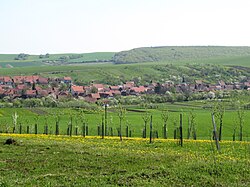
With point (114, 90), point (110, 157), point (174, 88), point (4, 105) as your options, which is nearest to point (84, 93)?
point (114, 90)

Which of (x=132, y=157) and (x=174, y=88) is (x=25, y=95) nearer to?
(x=174, y=88)

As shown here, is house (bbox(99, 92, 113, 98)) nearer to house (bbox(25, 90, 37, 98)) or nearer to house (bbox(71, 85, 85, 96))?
house (bbox(71, 85, 85, 96))

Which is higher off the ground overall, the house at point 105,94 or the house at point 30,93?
the house at point 30,93

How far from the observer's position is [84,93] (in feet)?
620

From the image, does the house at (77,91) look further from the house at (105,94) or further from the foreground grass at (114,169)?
the foreground grass at (114,169)

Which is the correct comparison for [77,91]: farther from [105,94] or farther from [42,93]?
[42,93]

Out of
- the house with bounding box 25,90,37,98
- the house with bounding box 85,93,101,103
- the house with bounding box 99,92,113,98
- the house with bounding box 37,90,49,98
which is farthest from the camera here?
the house with bounding box 99,92,113,98

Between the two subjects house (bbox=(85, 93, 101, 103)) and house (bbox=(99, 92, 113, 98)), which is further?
house (bbox=(99, 92, 113, 98))

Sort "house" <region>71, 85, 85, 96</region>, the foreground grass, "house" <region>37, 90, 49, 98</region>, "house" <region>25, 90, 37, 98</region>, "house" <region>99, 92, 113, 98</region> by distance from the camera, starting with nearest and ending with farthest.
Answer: the foreground grass
"house" <region>25, 90, 37, 98</region>
"house" <region>37, 90, 49, 98</region>
"house" <region>99, 92, 113, 98</region>
"house" <region>71, 85, 85, 96</region>

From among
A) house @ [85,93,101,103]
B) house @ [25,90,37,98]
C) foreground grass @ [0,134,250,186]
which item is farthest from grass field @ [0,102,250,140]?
house @ [25,90,37,98]

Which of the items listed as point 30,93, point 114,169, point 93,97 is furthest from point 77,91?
point 114,169

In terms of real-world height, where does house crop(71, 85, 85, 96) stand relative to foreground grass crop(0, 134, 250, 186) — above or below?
below

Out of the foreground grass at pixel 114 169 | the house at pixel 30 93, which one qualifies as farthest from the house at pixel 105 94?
the foreground grass at pixel 114 169

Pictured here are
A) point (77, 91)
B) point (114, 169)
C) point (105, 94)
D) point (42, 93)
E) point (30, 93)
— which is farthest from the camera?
point (77, 91)
